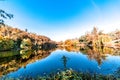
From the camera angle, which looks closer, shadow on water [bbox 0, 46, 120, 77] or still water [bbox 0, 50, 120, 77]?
still water [bbox 0, 50, 120, 77]

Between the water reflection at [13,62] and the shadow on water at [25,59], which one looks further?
the water reflection at [13,62]

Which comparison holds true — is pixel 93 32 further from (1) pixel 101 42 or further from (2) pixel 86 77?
(2) pixel 86 77

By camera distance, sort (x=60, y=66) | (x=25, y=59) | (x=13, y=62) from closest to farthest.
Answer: (x=60, y=66) < (x=13, y=62) < (x=25, y=59)

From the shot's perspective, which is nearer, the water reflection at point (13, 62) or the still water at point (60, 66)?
the still water at point (60, 66)

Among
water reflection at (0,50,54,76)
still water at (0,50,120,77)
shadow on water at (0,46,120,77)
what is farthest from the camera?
water reflection at (0,50,54,76)

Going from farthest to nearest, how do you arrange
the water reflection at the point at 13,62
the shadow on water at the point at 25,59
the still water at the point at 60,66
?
the water reflection at the point at 13,62 < the shadow on water at the point at 25,59 < the still water at the point at 60,66

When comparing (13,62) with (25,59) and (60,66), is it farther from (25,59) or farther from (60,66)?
(60,66)

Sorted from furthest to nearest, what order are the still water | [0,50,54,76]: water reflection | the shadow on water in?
[0,50,54,76]: water reflection
the shadow on water
the still water

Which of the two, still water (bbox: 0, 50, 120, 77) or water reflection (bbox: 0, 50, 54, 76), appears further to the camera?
water reflection (bbox: 0, 50, 54, 76)

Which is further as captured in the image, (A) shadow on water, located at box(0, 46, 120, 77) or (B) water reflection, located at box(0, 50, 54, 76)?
(B) water reflection, located at box(0, 50, 54, 76)

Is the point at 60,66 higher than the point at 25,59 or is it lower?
lower

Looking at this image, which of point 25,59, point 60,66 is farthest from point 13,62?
point 60,66

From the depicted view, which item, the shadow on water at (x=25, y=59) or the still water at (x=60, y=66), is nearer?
the still water at (x=60, y=66)

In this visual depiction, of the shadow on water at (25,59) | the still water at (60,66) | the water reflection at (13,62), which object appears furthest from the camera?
the water reflection at (13,62)
